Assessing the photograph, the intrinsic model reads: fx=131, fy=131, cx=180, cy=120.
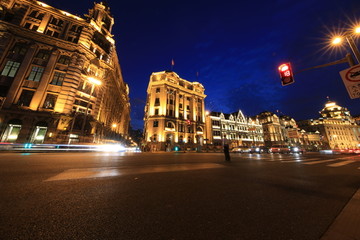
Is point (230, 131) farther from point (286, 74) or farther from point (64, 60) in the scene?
point (64, 60)

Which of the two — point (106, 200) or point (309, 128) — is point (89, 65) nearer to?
point (106, 200)

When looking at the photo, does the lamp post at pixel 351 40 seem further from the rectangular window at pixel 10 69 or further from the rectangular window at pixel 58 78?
the rectangular window at pixel 10 69

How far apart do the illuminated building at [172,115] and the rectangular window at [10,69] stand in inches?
1031

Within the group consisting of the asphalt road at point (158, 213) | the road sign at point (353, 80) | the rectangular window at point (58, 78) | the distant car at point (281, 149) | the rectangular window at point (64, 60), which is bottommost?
the asphalt road at point (158, 213)

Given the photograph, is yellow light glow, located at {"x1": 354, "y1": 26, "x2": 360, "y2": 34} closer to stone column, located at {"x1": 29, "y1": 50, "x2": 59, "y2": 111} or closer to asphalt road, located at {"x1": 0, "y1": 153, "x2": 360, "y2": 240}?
asphalt road, located at {"x1": 0, "y1": 153, "x2": 360, "y2": 240}

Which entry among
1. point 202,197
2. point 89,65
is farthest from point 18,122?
point 202,197

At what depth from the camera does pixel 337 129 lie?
82875 mm

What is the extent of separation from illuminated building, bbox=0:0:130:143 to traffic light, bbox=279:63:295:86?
72.2 feet

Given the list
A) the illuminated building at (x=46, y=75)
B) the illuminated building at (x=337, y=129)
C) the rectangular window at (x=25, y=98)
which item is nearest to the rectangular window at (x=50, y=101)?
the illuminated building at (x=46, y=75)

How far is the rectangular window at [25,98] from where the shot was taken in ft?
63.4

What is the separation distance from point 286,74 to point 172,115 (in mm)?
33497

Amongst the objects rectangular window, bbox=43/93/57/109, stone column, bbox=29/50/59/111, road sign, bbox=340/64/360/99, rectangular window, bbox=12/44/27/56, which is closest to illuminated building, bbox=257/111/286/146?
road sign, bbox=340/64/360/99

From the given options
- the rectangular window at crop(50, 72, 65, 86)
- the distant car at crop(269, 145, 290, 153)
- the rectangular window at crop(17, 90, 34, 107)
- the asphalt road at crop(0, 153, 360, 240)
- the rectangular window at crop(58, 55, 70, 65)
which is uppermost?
the rectangular window at crop(58, 55, 70, 65)

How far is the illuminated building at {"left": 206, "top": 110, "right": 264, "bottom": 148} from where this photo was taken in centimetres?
4853
